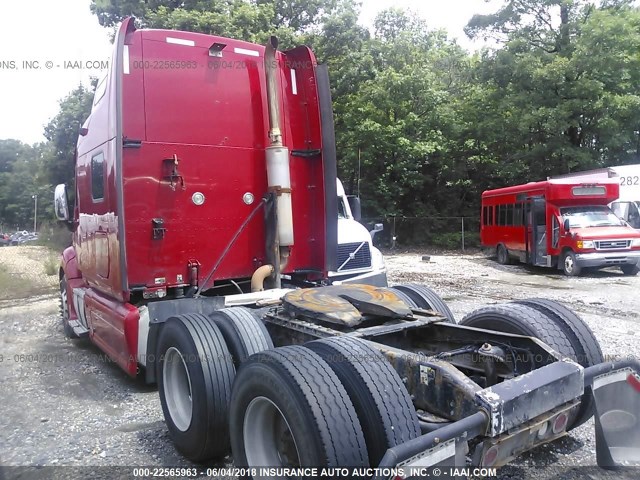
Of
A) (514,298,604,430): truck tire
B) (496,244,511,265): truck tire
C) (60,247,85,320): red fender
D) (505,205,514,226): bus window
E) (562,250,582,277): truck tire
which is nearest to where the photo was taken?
(514,298,604,430): truck tire

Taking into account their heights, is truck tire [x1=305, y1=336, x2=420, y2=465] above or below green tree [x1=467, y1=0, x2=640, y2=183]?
below

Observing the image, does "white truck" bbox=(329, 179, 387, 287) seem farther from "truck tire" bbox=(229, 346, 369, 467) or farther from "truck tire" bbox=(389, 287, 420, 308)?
"truck tire" bbox=(229, 346, 369, 467)

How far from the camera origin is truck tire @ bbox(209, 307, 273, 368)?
3.96 metres

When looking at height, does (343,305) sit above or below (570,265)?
above

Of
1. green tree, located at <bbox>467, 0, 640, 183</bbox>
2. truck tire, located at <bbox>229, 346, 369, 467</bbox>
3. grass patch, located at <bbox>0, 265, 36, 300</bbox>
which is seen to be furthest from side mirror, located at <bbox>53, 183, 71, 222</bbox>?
green tree, located at <bbox>467, 0, 640, 183</bbox>

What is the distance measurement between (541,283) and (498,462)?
12.2 meters

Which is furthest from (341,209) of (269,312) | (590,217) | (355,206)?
(590,217)

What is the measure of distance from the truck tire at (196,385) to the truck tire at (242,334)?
0.25 ft

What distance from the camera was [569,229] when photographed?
49.4 ft

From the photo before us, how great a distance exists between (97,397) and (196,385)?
7.25 ft

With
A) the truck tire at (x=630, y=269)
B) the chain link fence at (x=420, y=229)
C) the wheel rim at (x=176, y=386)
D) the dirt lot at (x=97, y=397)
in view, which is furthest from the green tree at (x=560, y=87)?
the wheel rim at (x=176, y=386)

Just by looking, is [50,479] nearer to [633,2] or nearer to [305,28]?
[305,28]

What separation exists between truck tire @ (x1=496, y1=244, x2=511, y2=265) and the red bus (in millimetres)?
591

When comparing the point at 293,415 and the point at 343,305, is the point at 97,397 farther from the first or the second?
the point at 293,415
